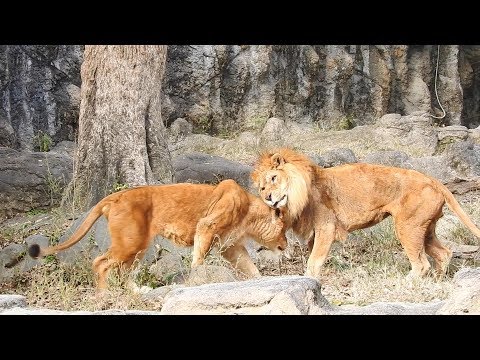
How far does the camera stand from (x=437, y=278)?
9086mm

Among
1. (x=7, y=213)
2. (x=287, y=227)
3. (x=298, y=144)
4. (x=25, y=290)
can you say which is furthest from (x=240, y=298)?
(x=298, y=144)

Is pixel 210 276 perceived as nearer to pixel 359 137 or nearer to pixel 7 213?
pixel 7 213

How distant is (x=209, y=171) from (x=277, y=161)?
15.0ft

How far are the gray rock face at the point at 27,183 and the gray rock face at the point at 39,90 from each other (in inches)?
197

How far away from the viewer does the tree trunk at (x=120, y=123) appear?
11.6 m

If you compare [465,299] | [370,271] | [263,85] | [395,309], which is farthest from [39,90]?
[465,299]

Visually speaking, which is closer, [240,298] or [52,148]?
[240,298]

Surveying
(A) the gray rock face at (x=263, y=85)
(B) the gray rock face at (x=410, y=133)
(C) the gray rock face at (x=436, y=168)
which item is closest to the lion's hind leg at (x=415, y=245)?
(C) the gray rock face at (x=436, y=168)

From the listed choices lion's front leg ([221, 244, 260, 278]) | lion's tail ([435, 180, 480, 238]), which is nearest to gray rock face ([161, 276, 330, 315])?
lion's front leg ([221, 244, 260, 278])

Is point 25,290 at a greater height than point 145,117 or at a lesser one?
lesser

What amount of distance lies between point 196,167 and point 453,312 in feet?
25.8

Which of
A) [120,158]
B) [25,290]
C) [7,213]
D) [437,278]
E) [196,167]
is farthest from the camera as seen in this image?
[196,167]

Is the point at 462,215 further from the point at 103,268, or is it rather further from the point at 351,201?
the point at 103,268

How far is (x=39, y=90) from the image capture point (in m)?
Result: 19.7
